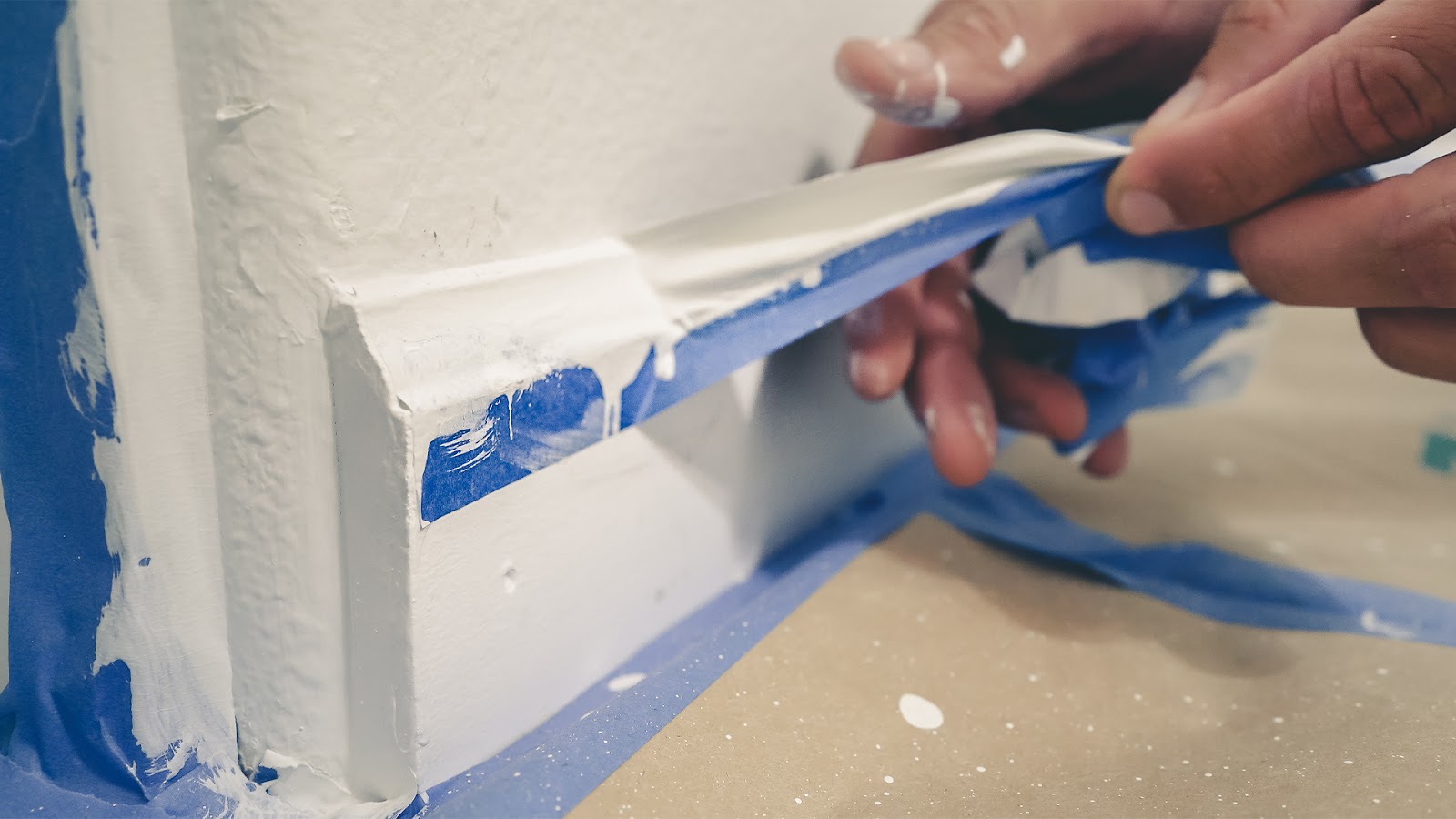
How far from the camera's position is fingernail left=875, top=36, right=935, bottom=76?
41 cm

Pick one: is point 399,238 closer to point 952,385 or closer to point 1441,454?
point 952,385

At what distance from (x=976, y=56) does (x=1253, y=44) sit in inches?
4.9

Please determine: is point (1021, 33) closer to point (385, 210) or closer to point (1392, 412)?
point (385, 210)

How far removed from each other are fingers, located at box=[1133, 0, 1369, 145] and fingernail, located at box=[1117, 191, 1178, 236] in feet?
0.09

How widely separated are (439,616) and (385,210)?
0.14m

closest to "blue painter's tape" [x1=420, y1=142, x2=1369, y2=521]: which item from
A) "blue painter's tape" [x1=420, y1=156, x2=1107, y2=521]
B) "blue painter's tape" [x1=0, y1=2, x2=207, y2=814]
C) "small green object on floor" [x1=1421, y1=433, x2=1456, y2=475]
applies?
"blue painter's tape" [x1=420, y1=156, x2=1107, y2=521]

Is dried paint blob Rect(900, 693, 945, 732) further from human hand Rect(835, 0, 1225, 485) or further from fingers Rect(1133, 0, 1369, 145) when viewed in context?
fingers Rect(1133, 0, 1369, 145)

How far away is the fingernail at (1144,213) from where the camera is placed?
0.42 meters

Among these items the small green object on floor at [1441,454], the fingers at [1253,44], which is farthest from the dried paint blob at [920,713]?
the small green object on floor at [1441,454]

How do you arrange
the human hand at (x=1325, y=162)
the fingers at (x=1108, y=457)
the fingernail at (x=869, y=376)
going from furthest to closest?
the fingers at (x=1108, y=457) → the fingernail at (x=869, y=376) → the human hand at (x=1325, y=162)

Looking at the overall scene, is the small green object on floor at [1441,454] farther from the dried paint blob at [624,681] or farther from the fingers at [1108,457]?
the dried paint blob at [624,681]

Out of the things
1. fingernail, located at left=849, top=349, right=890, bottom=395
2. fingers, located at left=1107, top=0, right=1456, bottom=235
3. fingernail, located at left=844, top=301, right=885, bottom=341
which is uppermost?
fingers, located at left=1107, top=0, right=1456, bottom=235

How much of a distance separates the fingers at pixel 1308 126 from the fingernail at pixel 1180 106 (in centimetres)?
1

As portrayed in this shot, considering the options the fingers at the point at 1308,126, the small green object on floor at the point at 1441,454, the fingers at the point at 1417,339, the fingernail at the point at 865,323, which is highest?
the fingers at the point at 1308,126
